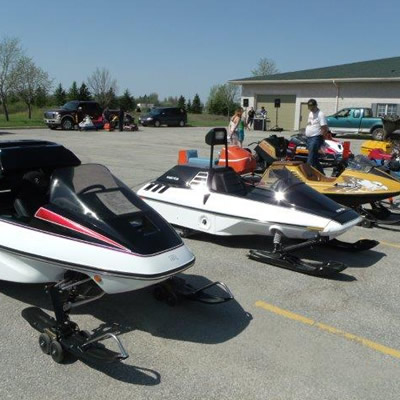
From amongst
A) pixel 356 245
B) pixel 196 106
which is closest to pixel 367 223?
pixel 356 245

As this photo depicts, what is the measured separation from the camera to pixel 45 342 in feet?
11.7

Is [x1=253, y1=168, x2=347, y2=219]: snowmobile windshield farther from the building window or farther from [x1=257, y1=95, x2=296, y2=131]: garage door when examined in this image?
[x1=257, y1=95, x2=296, y2=131]: garage door

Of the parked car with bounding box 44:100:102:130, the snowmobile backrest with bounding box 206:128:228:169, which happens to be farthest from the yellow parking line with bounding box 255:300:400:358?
the parked car with bounding box 44:100:102:130

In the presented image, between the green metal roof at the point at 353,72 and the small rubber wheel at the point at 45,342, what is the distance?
99.3 feet

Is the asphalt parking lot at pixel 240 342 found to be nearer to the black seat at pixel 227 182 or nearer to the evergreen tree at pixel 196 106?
the black seat at pixel 227 182

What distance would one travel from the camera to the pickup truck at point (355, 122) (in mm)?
27672

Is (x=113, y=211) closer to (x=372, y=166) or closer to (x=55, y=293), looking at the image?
(x=55, y=293)

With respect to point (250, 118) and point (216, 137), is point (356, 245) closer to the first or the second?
point (216, 137)

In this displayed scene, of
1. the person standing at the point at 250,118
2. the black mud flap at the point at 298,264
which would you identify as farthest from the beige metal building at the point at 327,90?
the black mud flap at the point at 298,264

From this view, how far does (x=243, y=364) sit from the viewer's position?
11.6 feet

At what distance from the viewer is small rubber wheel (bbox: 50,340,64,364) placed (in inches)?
135

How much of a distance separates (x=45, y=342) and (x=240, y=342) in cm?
153

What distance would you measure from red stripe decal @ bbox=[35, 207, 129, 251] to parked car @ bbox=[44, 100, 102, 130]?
26707 mm

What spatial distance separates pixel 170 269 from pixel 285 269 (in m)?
2.25
